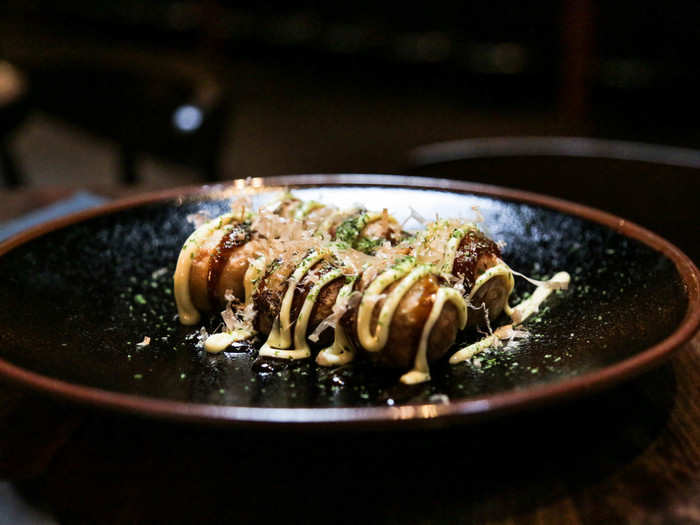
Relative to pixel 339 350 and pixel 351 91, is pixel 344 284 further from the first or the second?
pixel 351 91

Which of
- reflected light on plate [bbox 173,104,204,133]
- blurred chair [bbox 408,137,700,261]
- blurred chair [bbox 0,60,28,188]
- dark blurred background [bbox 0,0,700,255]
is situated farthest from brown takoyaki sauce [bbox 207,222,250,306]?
blurred chair [bbox 0,60,28,188]

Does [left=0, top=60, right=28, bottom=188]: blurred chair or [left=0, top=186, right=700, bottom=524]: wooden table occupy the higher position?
[left=0, top=60, right=28, bottom=188]: blurred chair

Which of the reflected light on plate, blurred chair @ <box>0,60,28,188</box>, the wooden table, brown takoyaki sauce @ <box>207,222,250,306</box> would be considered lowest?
the wooden table

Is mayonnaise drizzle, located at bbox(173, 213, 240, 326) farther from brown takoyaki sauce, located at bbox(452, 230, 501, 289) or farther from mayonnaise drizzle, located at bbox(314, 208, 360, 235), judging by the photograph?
brown takoyaki sauce, located at bbox(452, 230, 501, 289)

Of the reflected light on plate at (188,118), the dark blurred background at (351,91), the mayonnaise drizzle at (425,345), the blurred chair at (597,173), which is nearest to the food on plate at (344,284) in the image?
the mayonnaise drizzle at (425,345)

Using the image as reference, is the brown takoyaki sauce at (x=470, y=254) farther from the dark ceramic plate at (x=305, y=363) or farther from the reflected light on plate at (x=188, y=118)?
the reflected light on plate at (x=188, y=118)

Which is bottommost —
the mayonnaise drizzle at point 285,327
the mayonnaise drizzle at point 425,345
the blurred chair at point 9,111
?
the mayonnaise drizzle at point 425,345

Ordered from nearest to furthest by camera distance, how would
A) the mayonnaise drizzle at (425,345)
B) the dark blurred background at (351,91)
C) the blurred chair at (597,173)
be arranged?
the mayonnaise drizzle at (425,345)
the blurred chair at (597,173)
the dark blurred background at (351,91)

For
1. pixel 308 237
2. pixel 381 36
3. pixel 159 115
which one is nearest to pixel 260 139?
pixel 381 36

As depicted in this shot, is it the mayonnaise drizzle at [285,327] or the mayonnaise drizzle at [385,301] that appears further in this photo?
the mayonnaise drizzle at [285,327]
